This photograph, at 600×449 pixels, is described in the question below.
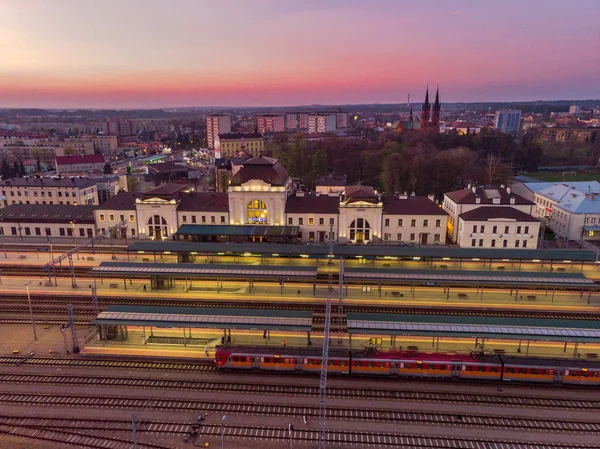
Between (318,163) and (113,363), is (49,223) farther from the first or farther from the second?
(318,163)

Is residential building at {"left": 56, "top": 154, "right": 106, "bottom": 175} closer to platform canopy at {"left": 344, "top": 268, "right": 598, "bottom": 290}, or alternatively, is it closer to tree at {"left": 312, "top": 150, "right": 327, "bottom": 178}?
tree at {"left": 312, "top": 150, "right": 327, "bottom": 178}

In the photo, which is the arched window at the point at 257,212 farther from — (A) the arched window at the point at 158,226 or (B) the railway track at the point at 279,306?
(B) the railway track at the point at 279,306

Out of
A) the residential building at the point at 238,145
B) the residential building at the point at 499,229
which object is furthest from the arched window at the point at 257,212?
the residential building at the point at 238,145

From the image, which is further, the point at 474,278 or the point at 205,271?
the point at 205,271

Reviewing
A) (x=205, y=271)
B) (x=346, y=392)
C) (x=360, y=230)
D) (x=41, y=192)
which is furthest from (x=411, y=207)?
(x=41, y=192)

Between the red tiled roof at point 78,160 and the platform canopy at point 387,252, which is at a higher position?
the red tiled roof at point 78,160
